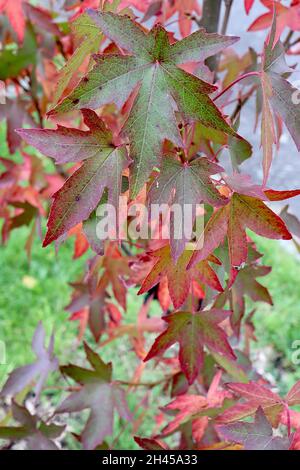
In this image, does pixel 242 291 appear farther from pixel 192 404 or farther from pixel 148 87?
pixel 148 87

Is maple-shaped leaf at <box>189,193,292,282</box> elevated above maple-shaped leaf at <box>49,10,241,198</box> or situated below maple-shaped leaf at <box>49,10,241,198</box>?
below

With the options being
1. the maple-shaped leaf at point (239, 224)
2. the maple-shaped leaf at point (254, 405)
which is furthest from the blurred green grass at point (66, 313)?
the maple-shaped leaf at point (239, 224)

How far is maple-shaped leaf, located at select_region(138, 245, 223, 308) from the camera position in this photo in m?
0.75

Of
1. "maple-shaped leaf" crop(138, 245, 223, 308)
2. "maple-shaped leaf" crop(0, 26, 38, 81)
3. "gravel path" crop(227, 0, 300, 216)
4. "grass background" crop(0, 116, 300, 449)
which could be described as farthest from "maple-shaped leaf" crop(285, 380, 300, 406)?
"gravel path" crop(227, 0, 300, 216)

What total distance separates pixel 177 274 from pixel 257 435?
0.22m

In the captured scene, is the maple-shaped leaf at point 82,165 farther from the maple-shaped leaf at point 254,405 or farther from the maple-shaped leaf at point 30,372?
the maple-shaped leaf at point 30,372

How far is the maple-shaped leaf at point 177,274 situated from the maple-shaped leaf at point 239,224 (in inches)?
3.2

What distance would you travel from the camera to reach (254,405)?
81 centimetres

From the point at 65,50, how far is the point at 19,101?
215 mm

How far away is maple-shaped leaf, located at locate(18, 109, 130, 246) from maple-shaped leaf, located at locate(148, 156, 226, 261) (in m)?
0.04

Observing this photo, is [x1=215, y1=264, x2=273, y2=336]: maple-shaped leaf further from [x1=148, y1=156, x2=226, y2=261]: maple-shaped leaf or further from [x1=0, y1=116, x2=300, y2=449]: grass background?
[x1=0, y1=116, x2=300, y2=449]: grass background

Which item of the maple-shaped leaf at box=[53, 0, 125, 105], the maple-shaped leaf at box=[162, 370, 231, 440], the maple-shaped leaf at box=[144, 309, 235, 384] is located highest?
the maple-shaped leaf at box=[53, 0, 125, 105]
